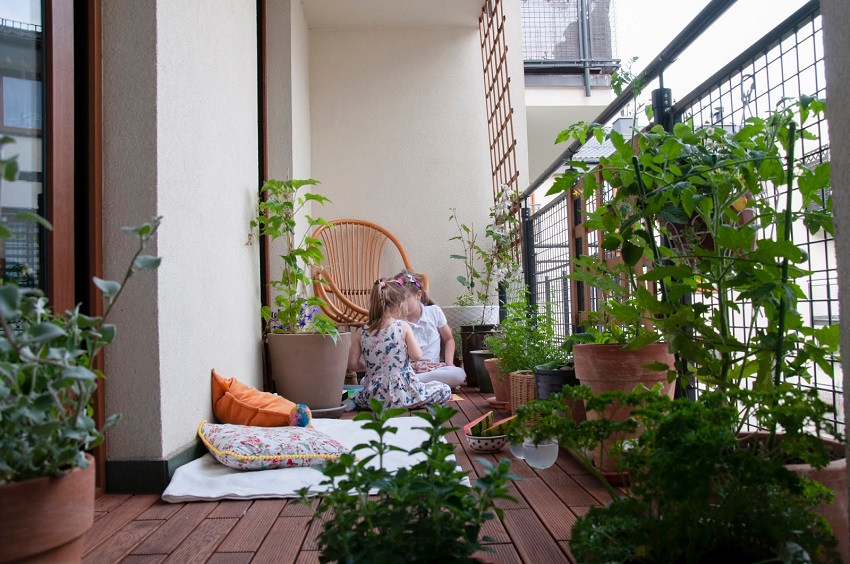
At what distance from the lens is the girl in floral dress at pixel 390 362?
12.0 ft

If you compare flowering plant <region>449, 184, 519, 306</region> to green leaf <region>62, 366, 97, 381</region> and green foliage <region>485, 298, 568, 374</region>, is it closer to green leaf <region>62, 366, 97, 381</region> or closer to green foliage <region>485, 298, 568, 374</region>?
green foliage <region>485, 298, 568, 374</region>

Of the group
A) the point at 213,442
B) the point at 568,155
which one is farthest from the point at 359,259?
the point at 213,442

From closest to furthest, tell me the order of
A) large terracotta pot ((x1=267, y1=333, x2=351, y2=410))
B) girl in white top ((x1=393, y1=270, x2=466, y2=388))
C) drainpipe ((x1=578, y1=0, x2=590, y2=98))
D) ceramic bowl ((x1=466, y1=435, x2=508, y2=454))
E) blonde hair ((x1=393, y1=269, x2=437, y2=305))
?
1. ceramic bowl ((x1=466, y1=435, x2=508, y2=454))
2. large terracotta pot ((x1=267, y1=333, x2=351, y2=410))
3. girl in white top ((x1=393, y1=270, x2=466, y2=388))
4. blonde hair ((x1=393, y1=269, x2=437, y2=305))
5. drainpipe ((x1=578, y1=0, x2=590, y2=98))

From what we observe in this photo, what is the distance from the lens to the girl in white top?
14.1 feet

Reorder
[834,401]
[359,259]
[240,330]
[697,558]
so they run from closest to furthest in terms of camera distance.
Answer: [697,558]
[834,401]
[240,330]
[359,259]

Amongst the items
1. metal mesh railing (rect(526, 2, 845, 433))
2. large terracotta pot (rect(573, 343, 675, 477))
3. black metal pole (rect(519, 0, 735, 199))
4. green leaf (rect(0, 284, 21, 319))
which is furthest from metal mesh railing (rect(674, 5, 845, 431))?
green leaf (rect(0, 284, 21, 319))

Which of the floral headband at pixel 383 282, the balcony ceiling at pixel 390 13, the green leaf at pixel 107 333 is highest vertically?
the balcony ceiling at pixel 390 13

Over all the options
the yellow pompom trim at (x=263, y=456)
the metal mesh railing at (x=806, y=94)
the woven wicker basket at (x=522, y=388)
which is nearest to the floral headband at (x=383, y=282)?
the woven wicker basket at (x=522, y=388)

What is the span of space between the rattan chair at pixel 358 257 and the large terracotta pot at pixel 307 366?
1.58 m

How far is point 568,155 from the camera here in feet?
10.3

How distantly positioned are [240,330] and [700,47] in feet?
6.94

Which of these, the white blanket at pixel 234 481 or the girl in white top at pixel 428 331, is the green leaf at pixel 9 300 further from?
the girl in white top at pixel 428 331

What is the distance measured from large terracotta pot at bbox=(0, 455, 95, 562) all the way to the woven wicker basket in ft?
6.77

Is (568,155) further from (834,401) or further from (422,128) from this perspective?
(422,128)
